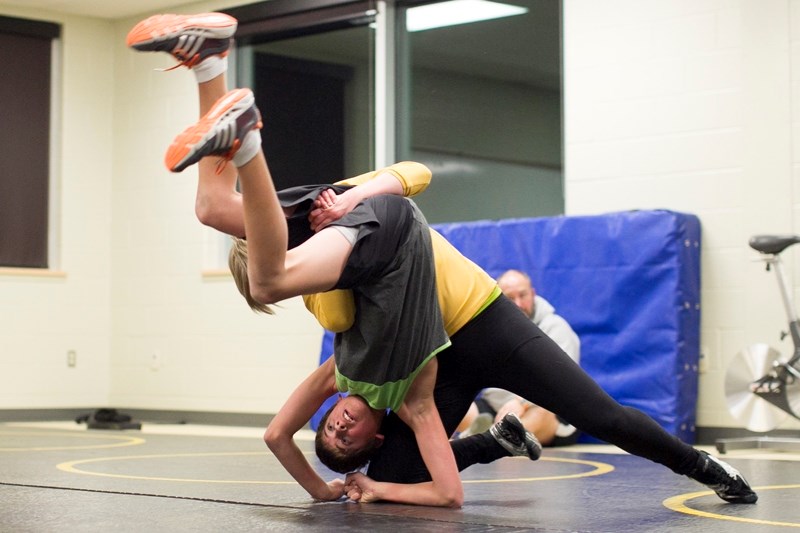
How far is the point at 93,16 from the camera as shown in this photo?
889 centimetres

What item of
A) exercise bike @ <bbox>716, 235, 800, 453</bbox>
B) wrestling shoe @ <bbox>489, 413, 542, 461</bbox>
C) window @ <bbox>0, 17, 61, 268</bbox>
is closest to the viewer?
wrestling shoe @ <bbox>489, 413, 542, 461</bbox>

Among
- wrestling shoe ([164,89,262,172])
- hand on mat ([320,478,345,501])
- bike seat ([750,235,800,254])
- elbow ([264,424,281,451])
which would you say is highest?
wrestling shoe ([164,89,262,172])

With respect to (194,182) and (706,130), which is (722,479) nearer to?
(706,130)

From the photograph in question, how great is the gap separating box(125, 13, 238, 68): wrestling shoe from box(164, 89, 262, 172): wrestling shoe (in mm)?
221

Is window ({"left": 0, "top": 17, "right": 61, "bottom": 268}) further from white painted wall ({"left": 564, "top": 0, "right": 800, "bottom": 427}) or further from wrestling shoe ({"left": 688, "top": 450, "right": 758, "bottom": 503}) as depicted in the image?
wrestling shoe ({"left": 688, "top": 450, "right": 758, "bottom": 503})

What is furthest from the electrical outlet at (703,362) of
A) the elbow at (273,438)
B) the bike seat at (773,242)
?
the elbow at (273,438)

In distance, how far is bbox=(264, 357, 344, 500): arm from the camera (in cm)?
331

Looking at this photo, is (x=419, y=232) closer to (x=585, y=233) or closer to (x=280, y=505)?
(x=280, y=505)

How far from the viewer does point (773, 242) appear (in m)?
5.41

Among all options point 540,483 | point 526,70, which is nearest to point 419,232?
point 540,483

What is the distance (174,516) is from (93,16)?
6616mm

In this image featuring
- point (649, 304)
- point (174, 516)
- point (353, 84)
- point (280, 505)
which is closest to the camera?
point (174, 516)

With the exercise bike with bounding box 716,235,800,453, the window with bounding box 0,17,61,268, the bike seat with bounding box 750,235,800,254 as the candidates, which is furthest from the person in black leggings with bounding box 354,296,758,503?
the window with bounding box 0,17,61,268

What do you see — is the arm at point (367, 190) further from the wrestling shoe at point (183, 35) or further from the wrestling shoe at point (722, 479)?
the wrestling shoe at point (722, 479)
